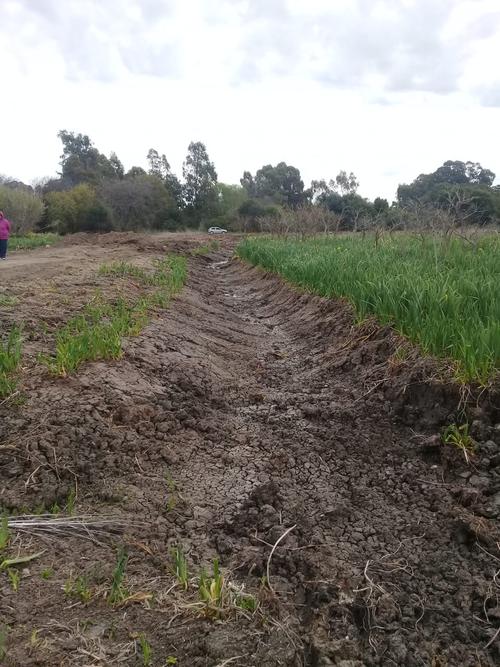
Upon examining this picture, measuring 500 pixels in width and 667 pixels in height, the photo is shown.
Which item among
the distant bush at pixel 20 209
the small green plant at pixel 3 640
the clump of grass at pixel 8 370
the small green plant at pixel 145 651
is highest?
the distant bush at pixel 20 209

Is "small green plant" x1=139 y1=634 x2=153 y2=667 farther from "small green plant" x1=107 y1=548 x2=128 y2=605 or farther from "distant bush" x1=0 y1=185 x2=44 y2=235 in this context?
"distant bush" x1=0 y1=185 x2=44 y2=235

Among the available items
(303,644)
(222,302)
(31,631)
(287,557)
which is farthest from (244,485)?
(222,302)

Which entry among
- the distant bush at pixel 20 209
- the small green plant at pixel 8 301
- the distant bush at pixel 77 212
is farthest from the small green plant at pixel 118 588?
the distant bush at pixel 77 212

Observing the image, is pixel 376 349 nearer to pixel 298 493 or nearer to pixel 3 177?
pixel 298 493

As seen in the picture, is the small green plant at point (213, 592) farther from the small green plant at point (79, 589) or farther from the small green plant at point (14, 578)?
the small green plant at point (14, 578)

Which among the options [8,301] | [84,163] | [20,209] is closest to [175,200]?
[20,209]

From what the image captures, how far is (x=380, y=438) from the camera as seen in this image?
2.88 meters

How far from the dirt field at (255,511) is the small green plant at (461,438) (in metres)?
0.05

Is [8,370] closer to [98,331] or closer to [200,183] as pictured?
[98,331]

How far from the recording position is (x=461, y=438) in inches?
98.3

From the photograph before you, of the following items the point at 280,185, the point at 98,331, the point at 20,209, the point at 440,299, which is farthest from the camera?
the point at 280,185

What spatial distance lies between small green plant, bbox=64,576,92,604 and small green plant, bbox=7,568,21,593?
0.15m

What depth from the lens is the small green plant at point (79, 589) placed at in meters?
1.57

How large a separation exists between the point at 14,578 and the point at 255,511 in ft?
3.18
